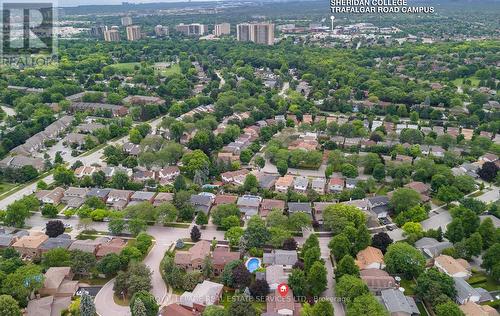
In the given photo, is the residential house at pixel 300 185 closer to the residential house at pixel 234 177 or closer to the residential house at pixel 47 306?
the residential house at pixel 234 177

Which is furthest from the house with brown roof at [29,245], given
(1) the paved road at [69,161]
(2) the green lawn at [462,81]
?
(2) the green lawn at [462,81]

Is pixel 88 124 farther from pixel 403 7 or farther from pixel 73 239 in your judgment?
pixel 403 7

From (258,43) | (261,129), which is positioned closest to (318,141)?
(261,129)

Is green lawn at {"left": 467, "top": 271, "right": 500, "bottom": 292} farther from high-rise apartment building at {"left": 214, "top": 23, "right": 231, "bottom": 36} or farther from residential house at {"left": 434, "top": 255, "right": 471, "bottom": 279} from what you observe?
high-rise apartment building at {"left": 214, "top": 23, "right": 231, "bottom": 36}

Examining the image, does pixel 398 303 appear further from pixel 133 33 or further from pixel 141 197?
pixel 133 33

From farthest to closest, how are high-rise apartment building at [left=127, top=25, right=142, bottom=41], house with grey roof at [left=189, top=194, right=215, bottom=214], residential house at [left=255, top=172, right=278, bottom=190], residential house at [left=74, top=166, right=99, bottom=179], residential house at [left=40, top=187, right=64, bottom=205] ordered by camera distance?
high-rise apartment building at [left=127, top=25, right=142, bottom=41] → residential house at [left=74, top=166, right=99, bottom=179] → residential house at [left=255, top=172, right=278, bottom=190] → residential house at [left=40, top=187, right=64, bottom=205] → house with grey roof at [left=189, top=194, right=215, bottom=214]

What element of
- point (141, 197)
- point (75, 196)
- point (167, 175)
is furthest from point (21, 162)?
point (141, 197)

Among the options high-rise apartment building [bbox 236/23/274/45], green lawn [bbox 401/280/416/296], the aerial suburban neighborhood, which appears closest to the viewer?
the aerial suburban neighborhood

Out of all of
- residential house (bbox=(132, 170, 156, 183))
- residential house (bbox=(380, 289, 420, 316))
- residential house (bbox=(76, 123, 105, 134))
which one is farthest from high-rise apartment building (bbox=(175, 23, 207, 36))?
residential house (bbox=(380, 289, 420, 316))
